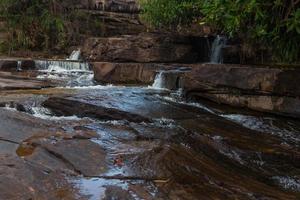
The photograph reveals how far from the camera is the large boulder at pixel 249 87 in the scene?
1006 cm

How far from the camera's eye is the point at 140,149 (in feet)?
20.8

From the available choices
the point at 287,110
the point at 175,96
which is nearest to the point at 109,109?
the point at 175,96

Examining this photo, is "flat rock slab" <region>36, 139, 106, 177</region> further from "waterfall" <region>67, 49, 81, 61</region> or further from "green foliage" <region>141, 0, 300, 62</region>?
"waterfall" <region>67, 49, 81, 61</region>

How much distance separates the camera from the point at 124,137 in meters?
7.07

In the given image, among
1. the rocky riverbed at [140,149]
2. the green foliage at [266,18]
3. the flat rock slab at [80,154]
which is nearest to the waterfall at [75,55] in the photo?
the rocky riverbed at [140,149]

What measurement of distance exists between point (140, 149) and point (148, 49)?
33.0ft

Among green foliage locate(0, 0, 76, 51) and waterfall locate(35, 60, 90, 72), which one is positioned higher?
green foliage locate(0, 0, 76, 51)

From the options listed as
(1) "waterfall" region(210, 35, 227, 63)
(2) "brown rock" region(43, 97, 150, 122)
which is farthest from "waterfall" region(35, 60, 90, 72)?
(2) "brown rock" region(43, 97, 150, 122)

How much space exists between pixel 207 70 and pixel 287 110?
224 centimetres

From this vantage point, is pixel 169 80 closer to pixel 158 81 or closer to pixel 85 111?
pixel 158 81

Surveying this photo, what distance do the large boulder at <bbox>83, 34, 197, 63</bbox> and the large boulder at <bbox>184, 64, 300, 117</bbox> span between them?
449 cm

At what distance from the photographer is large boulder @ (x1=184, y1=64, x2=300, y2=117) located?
33.0ft

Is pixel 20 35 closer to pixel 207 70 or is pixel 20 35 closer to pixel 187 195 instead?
pixel 207 70

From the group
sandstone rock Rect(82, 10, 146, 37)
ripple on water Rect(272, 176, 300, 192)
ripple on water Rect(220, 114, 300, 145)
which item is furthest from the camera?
sandstone rock Rect(82, 10, 146, 37)
